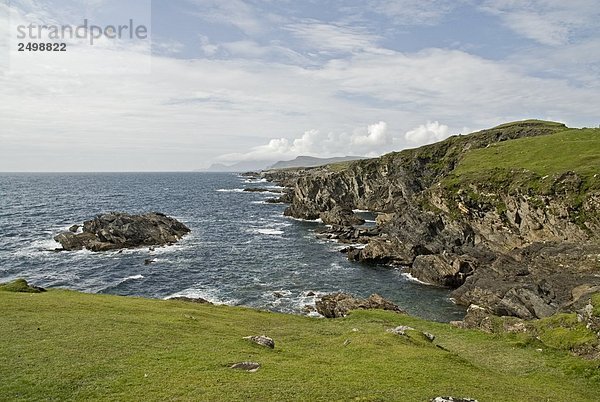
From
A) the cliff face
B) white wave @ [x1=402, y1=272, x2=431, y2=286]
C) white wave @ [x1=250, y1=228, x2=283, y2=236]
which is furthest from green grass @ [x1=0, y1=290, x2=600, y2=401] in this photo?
white wave @ [x1=250, y1=228, x2=283, y2=236]

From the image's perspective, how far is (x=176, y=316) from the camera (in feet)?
117

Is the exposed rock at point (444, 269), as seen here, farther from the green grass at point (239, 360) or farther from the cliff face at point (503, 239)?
the green grass at point (239, 360)

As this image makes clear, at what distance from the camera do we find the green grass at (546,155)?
259 ft

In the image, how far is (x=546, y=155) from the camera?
90.9 metres

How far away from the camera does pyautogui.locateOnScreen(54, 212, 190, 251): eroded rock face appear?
9612 cm

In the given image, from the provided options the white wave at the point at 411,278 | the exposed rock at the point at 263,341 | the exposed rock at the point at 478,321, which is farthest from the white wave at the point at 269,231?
the exposed rock at the point at 263,341

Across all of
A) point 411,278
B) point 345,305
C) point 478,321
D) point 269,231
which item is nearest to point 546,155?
point 411,278

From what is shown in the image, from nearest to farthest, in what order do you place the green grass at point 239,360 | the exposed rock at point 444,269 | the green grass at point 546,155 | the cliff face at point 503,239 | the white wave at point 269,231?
the green grass at point 239,360, the cliff face at point 503,239, the exposed rock at point 444,269, the green grass at point 546,155, the white wave at point 269,231

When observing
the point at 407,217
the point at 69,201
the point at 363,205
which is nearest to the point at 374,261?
the point at 407,217

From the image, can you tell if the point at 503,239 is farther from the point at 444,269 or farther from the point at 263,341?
the point at 263,341

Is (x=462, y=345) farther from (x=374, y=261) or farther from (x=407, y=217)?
(x=407, y=217)

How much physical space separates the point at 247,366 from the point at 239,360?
1.46 meters

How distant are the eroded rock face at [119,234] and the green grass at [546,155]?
72749 mm

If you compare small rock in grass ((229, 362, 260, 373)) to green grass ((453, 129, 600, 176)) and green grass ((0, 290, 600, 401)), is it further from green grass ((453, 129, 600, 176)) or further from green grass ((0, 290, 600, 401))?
green grass ((453, 129, 600, 176))
